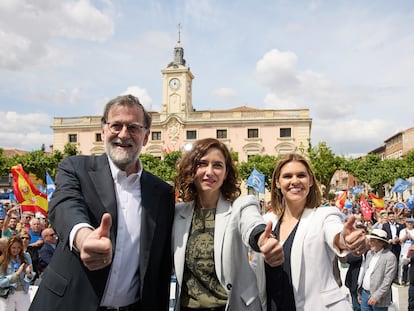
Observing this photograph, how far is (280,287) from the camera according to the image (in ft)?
9.05

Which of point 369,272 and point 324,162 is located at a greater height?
point 324,162

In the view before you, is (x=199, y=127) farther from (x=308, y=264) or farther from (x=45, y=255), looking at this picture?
(x=308, y=264)

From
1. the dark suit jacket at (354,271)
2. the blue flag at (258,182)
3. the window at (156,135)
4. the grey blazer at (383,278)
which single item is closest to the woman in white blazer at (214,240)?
the grey blazer at (383,278)

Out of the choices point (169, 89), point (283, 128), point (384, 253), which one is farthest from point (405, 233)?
point (169, 89)

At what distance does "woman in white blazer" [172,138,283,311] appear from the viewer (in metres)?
2.59

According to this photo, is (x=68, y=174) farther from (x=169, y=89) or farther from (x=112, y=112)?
(x=169, y=89)

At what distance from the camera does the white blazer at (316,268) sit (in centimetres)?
264

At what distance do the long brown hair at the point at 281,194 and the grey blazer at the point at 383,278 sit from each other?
9.91 feet

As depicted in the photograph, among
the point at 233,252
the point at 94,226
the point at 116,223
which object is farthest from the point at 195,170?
the point at 94,226

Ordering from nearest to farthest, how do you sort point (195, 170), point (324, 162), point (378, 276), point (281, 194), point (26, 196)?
point (195, 170) → point (281, 194) → point (378, 276) → point (26, 196) → point (324, 162)

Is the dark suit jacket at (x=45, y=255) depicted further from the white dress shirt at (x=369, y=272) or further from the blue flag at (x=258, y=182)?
the blue flag at (x=258, y=182)

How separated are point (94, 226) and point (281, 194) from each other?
1.60 metres

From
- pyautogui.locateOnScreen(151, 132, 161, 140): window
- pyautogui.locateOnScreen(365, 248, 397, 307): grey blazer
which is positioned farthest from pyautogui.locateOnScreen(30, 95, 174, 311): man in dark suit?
pyautogui.locateOnScreen(151, 132, 161, 140): window

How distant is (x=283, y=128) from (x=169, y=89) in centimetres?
1422
